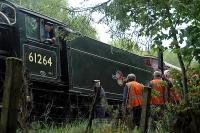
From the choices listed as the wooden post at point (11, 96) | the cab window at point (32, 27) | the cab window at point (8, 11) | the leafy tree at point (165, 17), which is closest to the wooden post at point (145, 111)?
the leafy tree at point (165, 17)

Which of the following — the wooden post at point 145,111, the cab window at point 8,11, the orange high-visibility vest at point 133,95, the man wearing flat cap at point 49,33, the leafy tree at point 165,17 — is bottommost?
the wooden post at point 145,111

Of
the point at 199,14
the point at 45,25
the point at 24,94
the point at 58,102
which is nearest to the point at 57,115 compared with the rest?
the point at 58,102

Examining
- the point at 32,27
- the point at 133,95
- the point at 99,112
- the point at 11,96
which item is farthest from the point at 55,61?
the point at 11,96

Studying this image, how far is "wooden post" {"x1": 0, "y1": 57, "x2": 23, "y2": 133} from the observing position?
3.71 metres

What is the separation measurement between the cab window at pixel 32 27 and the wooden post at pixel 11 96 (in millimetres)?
6308

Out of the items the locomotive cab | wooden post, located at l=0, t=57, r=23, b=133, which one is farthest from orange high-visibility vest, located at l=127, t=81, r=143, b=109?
wooden post, located at l=0, t=57, r=23, b=133

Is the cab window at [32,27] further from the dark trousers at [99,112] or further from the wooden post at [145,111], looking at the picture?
the wooden post at [145,111]

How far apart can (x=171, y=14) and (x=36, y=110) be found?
5301 mm

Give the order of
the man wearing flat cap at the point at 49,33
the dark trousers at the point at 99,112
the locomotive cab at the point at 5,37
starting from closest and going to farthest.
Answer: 1. the locomotive cab at the point at 5,37
2. the dark trousers at the point at 99,112
3. the man wearing flat cap at the point at 49,33

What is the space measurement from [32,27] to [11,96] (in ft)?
22.0

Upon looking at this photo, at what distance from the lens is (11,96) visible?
378cm

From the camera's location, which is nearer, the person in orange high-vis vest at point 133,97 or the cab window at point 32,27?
the person in orange high-vis vest at point 133,97

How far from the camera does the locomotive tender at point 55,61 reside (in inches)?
379

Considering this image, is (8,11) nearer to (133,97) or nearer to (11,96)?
(133,97)
